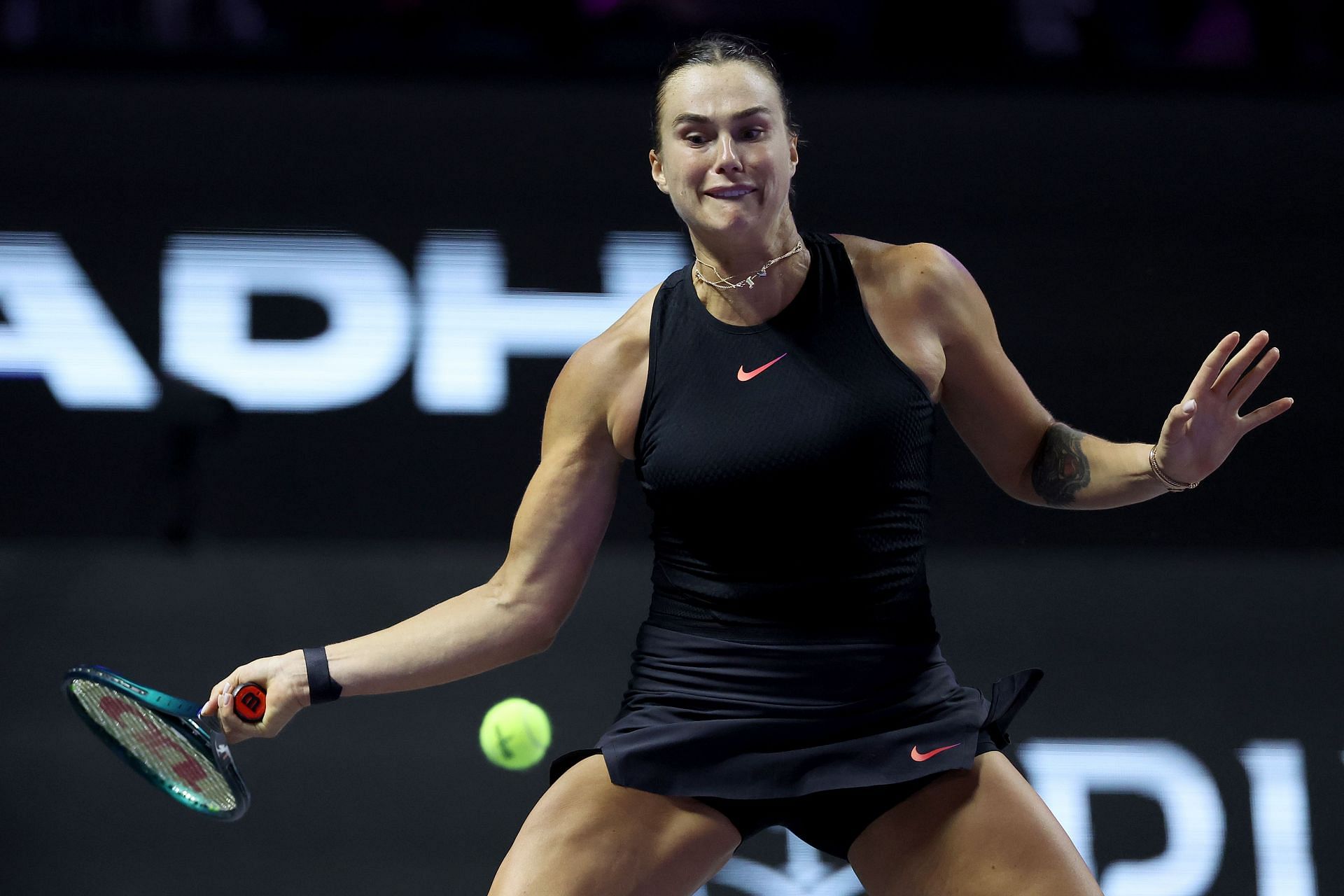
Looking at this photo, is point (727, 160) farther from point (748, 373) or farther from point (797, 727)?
point (797, 727)

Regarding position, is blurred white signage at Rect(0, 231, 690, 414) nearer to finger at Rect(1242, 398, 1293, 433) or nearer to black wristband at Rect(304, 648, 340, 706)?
black wristband at Rect(304, 648, 340, 706)

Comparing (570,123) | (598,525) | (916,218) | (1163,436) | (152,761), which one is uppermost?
(570,123)

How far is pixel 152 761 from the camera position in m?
2.29

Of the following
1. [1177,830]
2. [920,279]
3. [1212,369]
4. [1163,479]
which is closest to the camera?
[1212,369]

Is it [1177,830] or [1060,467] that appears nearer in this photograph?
[1060,467]

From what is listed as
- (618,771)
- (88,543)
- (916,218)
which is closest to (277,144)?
(88,543)

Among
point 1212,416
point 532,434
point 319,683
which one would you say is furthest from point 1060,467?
point 532,434

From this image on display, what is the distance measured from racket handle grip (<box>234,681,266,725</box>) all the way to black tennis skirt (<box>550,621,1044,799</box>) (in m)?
0.50

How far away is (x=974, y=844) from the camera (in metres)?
1.93

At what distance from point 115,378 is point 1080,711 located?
7.81 feet

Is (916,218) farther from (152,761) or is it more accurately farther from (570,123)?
(152,761)

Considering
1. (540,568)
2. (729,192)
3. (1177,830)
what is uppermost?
(729,192)

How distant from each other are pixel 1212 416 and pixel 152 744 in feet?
5.41

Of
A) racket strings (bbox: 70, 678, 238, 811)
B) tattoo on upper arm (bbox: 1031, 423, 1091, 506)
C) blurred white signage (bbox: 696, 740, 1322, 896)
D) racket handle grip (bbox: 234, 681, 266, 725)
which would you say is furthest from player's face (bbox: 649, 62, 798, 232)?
blurred white signage (bbox: 696, 740, 1322, 896)
